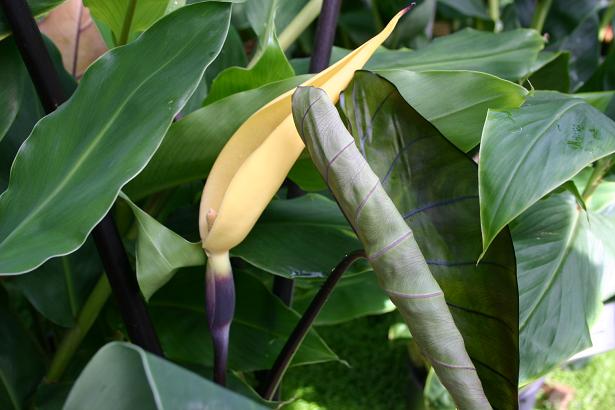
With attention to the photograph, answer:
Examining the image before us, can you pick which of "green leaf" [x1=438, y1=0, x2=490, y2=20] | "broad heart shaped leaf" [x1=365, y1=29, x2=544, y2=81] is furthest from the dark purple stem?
"green leaf" [x1=438, y1=0, x2=490, y2=20]

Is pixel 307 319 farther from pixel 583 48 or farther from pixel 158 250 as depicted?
pixel 583 48

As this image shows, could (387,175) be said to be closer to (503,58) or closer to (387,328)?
(503,58)

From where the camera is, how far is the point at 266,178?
45cm

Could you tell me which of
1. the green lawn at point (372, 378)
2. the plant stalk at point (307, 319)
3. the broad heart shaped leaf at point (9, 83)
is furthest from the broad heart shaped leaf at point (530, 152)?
the green lawn at point (372, 378)

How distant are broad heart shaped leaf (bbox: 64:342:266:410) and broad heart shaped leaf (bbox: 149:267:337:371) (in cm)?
40

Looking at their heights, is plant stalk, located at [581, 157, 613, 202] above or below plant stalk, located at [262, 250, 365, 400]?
below

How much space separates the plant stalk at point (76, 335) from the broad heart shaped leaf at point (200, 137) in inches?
6.6

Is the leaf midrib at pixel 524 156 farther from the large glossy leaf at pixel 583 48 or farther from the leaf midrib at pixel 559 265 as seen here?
the large glossy leaf at pixel 583 48

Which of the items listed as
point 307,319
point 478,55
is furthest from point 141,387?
point 478,55

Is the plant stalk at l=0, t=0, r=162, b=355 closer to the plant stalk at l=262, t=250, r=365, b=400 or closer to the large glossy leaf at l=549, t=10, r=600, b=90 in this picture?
the plant stalk at l=262, t=250, r=365, b=400

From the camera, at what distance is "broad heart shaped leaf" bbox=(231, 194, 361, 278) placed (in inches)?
23.1

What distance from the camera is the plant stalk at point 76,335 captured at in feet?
2.28

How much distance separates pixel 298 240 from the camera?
622 millimetres

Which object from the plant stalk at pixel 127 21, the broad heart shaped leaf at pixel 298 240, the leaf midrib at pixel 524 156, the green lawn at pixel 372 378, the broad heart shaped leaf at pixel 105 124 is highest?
the plant stalk at pixel 127 21
